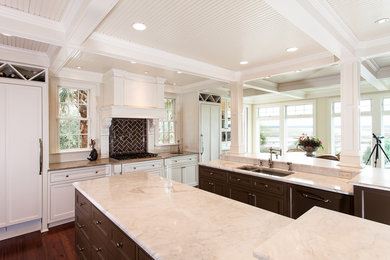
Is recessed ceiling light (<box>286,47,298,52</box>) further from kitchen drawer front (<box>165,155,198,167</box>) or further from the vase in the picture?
kitchen drawer front (<box>165,155,198,167</box>)

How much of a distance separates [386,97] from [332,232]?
6.22 m

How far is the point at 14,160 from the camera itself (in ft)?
9.25

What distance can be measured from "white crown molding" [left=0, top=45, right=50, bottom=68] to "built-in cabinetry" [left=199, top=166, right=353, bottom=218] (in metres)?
2.98

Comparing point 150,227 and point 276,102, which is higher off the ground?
point 276,102

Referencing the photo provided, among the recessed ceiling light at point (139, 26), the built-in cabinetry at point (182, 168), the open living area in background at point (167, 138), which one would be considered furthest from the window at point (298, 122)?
the recessed ceiling light at point (139, 26)

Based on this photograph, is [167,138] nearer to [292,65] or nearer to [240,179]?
[240,179]

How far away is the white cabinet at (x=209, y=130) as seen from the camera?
518cm

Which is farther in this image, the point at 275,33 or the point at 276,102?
the point at 276,102

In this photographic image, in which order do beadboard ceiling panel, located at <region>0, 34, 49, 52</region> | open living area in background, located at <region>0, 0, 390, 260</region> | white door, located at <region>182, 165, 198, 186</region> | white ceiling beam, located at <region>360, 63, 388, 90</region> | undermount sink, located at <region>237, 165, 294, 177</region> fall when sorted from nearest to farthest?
open living area in background, located at <region>0, 0, 390, 260</region>
beadboard ceiling panel, located at <region>0, 34, 49, 52</region>
undermount sink, located at <region>237, 165, 294, 177</region>
white ceiling beam, located at <region>360, 63, 388, 90</region>
white door, located at <region>182, 165, 198, 186</region>

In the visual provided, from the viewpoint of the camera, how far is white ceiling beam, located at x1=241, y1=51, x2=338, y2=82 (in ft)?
9.66

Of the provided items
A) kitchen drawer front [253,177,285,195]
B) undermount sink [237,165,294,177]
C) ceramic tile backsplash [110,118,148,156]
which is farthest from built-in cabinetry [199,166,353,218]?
ceramic tile backsplash [110,118,148,156]

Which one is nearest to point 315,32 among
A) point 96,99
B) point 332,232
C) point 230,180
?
point 332,232

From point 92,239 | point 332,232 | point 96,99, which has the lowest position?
point 92,239

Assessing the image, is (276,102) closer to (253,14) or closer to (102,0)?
(253,14)
